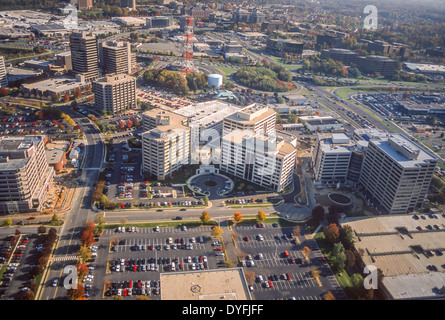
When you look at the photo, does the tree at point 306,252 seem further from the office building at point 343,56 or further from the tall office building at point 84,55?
the office building at point 343,56

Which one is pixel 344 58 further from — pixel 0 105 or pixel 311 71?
pixel 0 105

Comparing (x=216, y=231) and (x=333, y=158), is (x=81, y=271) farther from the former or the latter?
(x=333, y=158)

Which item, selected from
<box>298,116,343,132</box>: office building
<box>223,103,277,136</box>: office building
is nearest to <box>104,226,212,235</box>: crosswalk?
<box>223,103,277,136</box>: office building

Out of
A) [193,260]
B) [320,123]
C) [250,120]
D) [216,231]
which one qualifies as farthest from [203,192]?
[320,123]

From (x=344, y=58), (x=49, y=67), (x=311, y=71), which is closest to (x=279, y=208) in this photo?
(x=49, y=67)

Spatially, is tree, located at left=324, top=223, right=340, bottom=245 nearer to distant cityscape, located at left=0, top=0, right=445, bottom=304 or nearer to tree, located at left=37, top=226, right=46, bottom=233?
distant cityscape, located at left=0, top=0, right=445, bottom=304

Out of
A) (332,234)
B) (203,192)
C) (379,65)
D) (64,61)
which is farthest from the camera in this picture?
(379,65)
